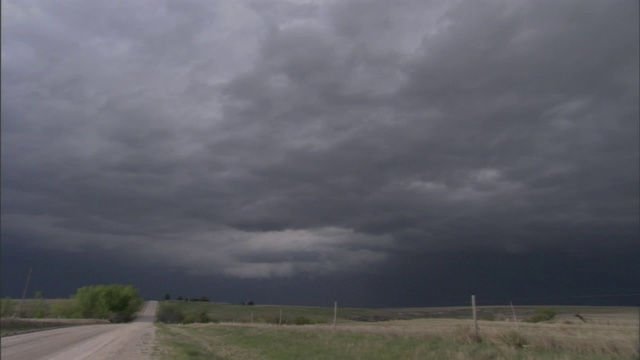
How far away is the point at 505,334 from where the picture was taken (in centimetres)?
1978

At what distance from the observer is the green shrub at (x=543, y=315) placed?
29.5m

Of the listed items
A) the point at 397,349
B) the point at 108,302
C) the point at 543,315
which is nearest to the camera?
the point at 397,349

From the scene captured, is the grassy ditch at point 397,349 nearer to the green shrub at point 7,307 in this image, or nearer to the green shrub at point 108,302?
the green shrub at point 7,307

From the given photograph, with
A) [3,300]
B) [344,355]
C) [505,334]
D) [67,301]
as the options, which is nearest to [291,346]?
[344,355]

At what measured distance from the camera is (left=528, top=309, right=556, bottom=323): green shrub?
96.9 ft

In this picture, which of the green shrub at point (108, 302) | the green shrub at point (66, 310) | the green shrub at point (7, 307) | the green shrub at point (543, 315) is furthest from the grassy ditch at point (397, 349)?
the green shrub at point (66, 310)

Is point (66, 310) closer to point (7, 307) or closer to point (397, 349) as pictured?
point (7, 307)

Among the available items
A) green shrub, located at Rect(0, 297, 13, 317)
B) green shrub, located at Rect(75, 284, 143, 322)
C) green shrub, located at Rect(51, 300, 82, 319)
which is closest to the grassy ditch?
green shrub, located at Rect(0, 297, 13, 317)

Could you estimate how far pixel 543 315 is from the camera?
31.0 metres

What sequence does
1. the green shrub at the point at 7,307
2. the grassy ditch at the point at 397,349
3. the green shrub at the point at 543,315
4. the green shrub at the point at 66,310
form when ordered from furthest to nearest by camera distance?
1. the green shrub at the point at 66,310
2. the green shrub at the point at 7,307
3. the green shrub at the point at 543,315
4. the grassy ditch at the point at 397,349

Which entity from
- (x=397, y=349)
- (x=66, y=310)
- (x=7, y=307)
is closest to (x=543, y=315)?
(x=397, y=349)

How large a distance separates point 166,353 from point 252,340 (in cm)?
756

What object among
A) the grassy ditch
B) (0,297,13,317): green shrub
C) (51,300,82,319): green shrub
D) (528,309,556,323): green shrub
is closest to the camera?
the grassy ditch

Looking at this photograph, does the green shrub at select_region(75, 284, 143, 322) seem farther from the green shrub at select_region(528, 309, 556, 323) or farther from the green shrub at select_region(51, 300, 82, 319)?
the green shrub at select_region(528, 309, 556, 323)
